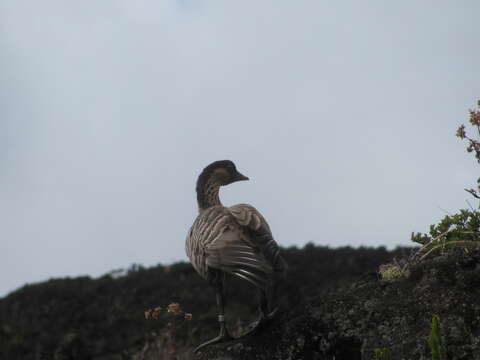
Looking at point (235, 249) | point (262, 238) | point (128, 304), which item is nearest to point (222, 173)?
point (262, 238)

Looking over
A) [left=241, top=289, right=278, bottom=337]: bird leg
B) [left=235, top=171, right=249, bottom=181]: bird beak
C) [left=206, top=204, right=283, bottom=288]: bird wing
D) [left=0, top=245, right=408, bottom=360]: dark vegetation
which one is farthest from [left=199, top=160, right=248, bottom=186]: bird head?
[left=0, top=245, right=408, bottom=360]: dark vegetation

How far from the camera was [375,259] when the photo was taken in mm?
27312

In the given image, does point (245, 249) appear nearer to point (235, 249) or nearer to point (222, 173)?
point (235, 249)

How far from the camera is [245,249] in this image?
5.85 meters

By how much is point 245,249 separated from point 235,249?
0.08 meters

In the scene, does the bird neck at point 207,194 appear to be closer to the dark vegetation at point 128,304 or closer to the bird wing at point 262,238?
the bird wing at point 262,238

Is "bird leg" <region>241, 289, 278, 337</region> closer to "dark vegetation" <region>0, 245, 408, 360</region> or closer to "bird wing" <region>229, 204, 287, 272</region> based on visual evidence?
"bird wing" <region>229, 204, 287, 272</region>

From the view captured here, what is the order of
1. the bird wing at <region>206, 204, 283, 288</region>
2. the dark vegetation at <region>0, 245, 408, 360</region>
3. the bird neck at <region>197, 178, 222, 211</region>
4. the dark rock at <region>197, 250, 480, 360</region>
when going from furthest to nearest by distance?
the dark vegetation at <region>0, 245, 408, 360</region>, the bird neck at <region>197, 178, 222, 211</region>, the bird wing at <region>206, 204, 283, 288</region>, the dark rock at <region>197, 250, 480, 360</region>

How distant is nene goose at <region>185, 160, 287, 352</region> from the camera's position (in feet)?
18.9

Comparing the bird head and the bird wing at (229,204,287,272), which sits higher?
the bird head

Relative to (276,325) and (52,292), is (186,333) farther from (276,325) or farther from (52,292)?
(52,292)

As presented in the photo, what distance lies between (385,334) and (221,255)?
4.92ft

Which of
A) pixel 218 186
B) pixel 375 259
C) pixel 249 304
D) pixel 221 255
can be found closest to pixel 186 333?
pixel 249 304

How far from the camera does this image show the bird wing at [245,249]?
18.7ft
